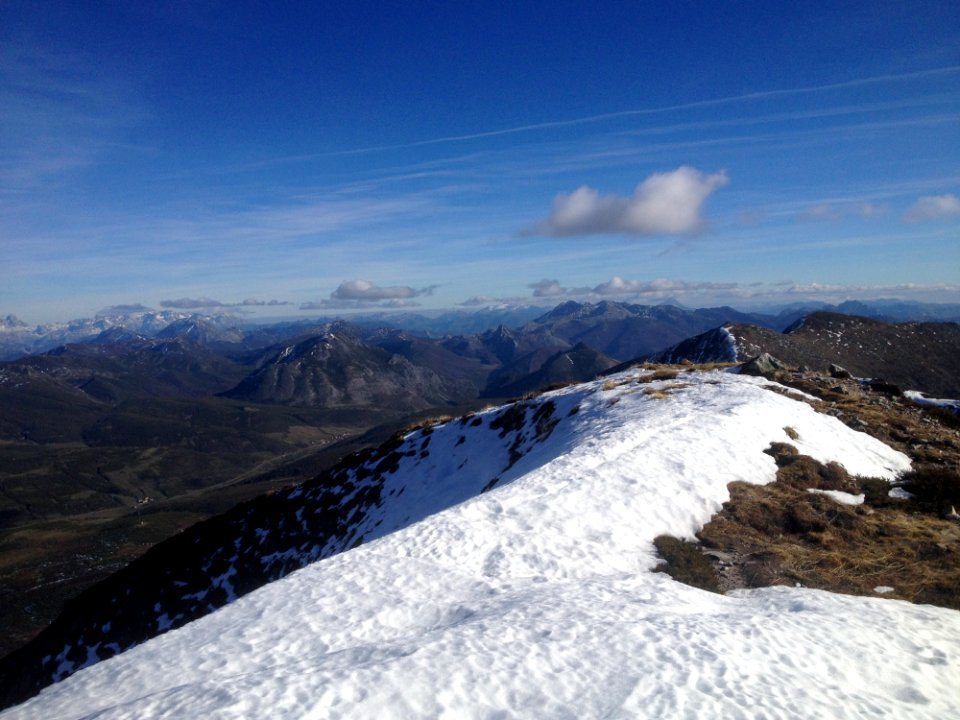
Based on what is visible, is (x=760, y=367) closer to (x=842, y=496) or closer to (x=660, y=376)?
(x=660, y=376)

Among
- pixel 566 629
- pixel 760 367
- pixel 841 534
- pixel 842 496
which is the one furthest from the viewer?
pixel 760 367

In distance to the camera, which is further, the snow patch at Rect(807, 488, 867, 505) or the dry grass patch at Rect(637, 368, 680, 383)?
the dry grass patch at Rect(637, 368, 680, 383)

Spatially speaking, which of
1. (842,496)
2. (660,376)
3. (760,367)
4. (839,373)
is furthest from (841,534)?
(839,373)

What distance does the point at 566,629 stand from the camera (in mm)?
9438

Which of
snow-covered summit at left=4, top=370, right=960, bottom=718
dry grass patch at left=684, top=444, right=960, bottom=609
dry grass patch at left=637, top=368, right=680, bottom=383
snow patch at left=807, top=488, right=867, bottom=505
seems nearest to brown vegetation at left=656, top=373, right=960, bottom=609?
dry grass patch at left=684, top=444, right=960, bottom=609

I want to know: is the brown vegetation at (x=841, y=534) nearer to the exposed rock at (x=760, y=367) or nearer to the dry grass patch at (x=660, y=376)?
the exposed rock at (x=760, y=367)

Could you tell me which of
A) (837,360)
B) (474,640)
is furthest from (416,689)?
(837,360)

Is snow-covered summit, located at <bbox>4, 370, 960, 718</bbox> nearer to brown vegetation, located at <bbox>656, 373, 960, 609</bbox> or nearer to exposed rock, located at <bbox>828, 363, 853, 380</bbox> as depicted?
brown vegetation, located at <bbox>656, 373, 960, 609</bbox>

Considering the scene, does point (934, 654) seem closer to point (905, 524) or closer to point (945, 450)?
point (905, 524)

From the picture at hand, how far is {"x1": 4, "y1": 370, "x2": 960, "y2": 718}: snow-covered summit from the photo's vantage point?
7430 mm

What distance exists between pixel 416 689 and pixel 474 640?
1775 mm

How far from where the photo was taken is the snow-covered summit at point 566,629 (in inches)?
293

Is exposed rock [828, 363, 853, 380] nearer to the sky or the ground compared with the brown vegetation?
nearer to the sky

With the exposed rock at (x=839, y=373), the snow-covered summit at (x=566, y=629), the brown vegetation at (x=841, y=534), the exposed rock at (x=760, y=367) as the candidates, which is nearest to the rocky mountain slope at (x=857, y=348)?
the exposed rock at (x=839, y=373)
